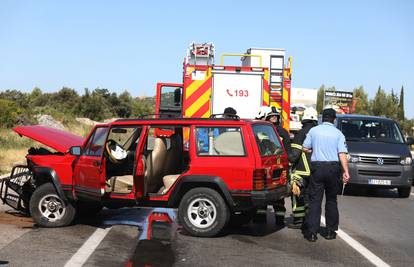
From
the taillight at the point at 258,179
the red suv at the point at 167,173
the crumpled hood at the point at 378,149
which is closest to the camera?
the taillight at the point at 258,179

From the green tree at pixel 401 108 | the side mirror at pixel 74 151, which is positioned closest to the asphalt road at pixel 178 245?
the side mirror at pixel 74 151

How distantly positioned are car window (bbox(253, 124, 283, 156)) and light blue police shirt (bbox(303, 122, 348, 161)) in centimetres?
53

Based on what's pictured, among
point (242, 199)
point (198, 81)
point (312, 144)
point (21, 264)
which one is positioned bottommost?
point (21, 264)

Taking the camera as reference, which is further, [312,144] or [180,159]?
[180,159]

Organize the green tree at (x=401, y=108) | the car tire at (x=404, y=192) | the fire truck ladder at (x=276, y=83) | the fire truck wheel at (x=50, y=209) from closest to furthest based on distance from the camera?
the fire truck wheel at (x=50, y=209)
the car tire at (x=404, y=192)
the fire truck ladder at (x=276, y=83)
the green tree at (x=401, y=108)

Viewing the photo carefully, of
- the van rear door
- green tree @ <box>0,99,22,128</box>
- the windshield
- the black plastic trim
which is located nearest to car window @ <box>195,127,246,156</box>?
the van rear door

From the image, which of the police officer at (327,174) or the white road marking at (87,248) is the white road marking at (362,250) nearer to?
the police officer at (327,174)

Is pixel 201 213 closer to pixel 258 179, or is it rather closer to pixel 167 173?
pixel 258 179

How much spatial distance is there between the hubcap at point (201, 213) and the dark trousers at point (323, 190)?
1.39 metres

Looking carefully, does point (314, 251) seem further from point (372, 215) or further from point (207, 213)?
point (372, 215)

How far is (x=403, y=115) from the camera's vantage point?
79750 mm

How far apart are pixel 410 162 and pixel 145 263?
8.93 m

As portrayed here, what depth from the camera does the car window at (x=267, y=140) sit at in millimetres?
7895

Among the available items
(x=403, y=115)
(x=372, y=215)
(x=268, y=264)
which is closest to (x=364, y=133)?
(x=372, y=215)
